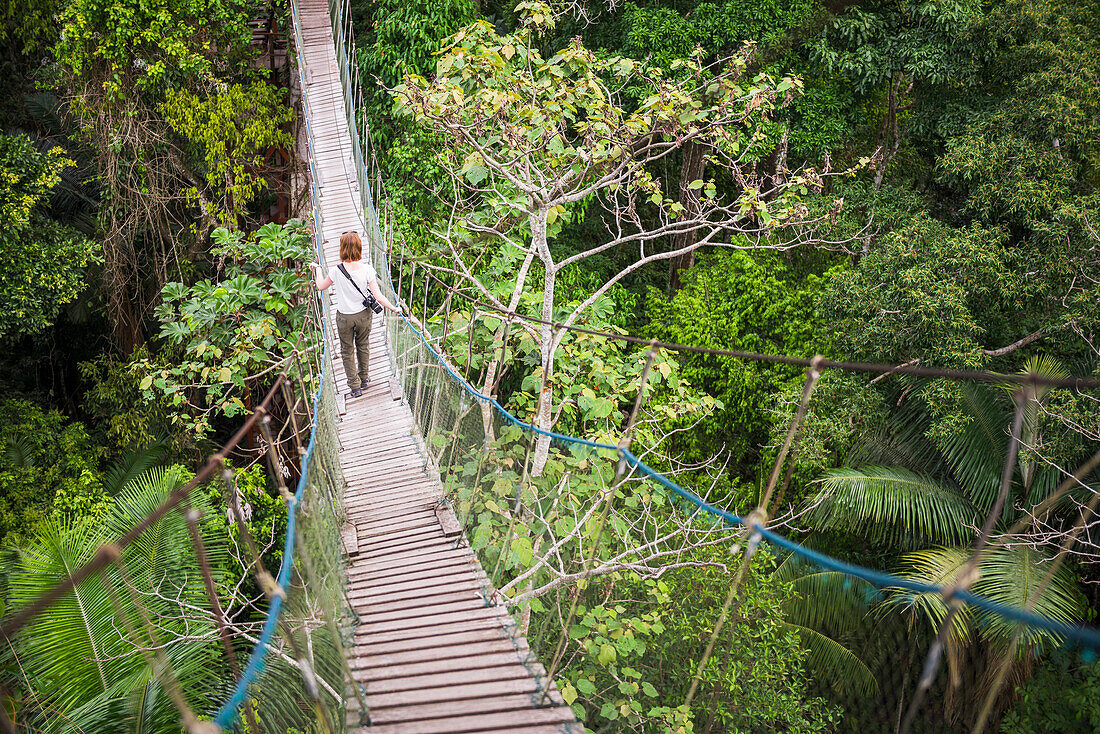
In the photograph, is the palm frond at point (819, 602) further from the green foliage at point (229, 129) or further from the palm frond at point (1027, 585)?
the green foliage at point (229, 129)

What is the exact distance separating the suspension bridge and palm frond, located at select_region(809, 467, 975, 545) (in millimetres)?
1772

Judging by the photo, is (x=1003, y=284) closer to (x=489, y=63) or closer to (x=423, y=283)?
(x=489, y=63)

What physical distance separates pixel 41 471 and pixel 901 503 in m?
6.59

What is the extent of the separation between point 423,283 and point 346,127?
1861 mm

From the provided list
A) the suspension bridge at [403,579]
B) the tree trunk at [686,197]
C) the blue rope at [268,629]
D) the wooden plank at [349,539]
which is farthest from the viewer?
the tree trunk at [686,197]

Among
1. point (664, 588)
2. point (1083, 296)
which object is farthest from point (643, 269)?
point (664, 588)

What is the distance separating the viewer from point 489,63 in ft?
13.8

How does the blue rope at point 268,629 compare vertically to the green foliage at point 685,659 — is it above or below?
above

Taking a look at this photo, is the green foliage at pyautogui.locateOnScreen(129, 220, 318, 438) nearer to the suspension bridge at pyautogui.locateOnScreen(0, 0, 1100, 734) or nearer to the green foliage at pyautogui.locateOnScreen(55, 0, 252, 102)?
the suspension bridge at pyautogui.locateOnScreen(0, 0, 1100, 734)

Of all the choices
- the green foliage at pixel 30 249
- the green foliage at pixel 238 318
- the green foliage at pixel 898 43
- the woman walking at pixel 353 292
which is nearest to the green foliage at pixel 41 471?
the green foliage at pixel 30 249

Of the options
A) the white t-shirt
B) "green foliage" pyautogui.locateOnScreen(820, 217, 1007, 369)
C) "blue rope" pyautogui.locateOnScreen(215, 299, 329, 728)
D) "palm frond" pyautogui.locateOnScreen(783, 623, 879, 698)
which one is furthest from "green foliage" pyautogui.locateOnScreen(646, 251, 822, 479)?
"blue rope" pyautogui.locateOnScreen(215, 299, 329, 728)

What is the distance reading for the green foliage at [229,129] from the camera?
6590 millimetres

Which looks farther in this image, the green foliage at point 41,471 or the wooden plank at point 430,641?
the green foliage at point 41,471

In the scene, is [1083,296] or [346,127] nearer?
[1083,296]
